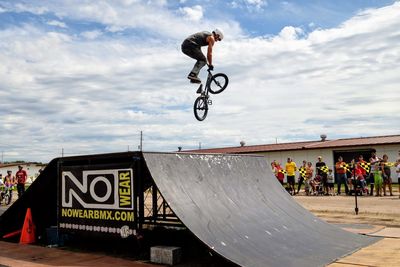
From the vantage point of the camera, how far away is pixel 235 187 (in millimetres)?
7629

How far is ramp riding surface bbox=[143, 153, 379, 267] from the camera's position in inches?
225

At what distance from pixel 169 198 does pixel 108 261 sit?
1.48 metres

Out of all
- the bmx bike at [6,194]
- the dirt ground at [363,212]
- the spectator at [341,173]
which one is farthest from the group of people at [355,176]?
the bmx bike at [6,194]

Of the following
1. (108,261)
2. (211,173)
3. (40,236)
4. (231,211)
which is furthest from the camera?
(40,236)

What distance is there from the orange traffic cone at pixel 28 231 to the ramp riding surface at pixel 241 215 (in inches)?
139

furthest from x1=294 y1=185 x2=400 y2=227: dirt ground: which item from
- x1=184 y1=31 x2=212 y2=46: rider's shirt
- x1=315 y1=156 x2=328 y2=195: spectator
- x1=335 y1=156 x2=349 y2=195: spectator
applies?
x1=184 y1=31 x2=212 y2=46: rider's shirt

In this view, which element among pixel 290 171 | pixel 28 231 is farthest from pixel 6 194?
pixel 290 171

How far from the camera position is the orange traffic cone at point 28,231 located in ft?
26.7

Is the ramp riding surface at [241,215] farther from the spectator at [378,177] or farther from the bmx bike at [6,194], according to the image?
the bmx bike at [6,194]

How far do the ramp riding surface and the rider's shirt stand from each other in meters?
2.62

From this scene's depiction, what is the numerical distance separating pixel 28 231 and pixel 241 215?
4.47 meters

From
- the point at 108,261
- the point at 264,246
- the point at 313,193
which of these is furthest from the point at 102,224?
the point at 313,193

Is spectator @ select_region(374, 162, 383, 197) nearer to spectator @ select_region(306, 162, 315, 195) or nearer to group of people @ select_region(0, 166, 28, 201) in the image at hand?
spectator @ select_region(306, 162, 315, 195)

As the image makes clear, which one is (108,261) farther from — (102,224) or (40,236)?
(40,236)
